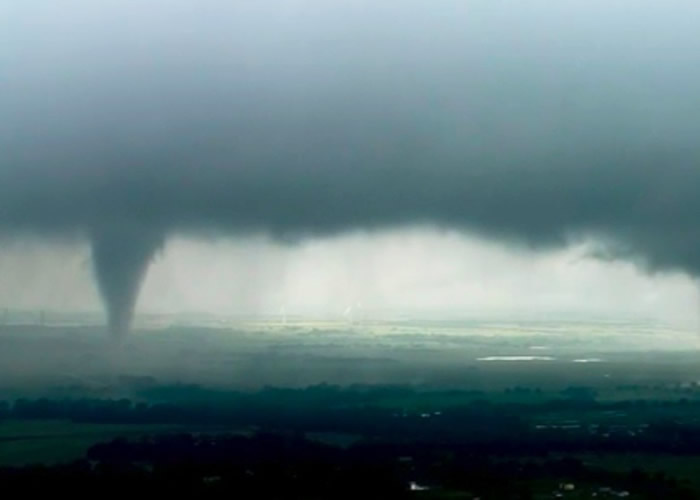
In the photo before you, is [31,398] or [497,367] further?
[497,367]

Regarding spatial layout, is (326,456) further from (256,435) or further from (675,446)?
(675,446)

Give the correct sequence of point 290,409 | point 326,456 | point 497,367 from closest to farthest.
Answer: point 326,456 → point 290,409 → point 497,367

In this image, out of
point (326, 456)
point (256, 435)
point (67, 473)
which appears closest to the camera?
point (67, 473)

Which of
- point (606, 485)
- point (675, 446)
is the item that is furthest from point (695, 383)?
point (606, 485)

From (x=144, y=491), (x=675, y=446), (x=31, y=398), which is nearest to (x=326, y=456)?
(x=144, y=491)

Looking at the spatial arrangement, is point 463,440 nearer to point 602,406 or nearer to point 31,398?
point 602,406

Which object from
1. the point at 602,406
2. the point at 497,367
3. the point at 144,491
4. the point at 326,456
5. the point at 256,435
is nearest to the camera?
the point at 144,491

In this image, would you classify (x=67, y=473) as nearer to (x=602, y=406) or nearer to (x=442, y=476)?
(x=442, y=476)

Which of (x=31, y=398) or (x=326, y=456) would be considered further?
(x=31, y=398)

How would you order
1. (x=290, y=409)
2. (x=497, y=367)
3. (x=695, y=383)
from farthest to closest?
(x=497, y=367)
(x=695, y=383)
(x=290, y=409)
